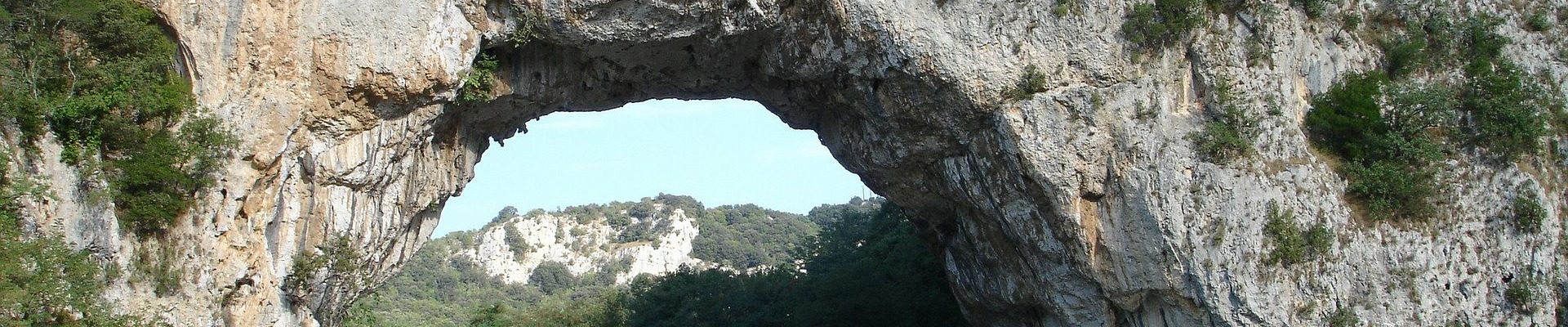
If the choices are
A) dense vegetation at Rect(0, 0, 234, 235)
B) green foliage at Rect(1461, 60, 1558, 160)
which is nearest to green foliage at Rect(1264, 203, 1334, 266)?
green foliage at Rect(1461, 60, 1558, 160)

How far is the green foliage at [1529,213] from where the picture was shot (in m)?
13.2

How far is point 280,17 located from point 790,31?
5.85 m

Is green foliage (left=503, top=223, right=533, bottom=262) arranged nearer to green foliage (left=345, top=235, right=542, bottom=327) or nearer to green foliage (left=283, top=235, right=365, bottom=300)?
green foliage (left=345, top=235, right=542, bottom=327)

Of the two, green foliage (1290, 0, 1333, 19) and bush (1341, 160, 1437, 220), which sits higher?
green foliage (1290, 0, 1333, 19)

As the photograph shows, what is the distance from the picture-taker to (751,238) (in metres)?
66.3

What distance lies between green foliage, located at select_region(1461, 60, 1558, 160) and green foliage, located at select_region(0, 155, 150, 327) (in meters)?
15.4

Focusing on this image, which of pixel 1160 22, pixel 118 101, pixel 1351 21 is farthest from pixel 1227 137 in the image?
pixel 118 101

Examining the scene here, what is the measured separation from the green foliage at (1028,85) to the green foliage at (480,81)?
6343 millimetres

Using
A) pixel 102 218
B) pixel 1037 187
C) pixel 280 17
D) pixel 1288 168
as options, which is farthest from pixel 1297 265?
pixel 102 218

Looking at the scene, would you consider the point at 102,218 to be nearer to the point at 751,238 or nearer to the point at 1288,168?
the point at 1288,168

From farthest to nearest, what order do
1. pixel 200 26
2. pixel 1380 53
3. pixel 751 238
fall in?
pixel 751 238, pixel 1380 53, pixel 200 26

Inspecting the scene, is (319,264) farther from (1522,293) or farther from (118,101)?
(1522,293)

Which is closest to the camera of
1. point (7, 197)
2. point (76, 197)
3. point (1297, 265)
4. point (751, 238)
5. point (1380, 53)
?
point (7, 197)

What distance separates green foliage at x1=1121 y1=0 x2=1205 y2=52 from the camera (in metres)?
13.4
